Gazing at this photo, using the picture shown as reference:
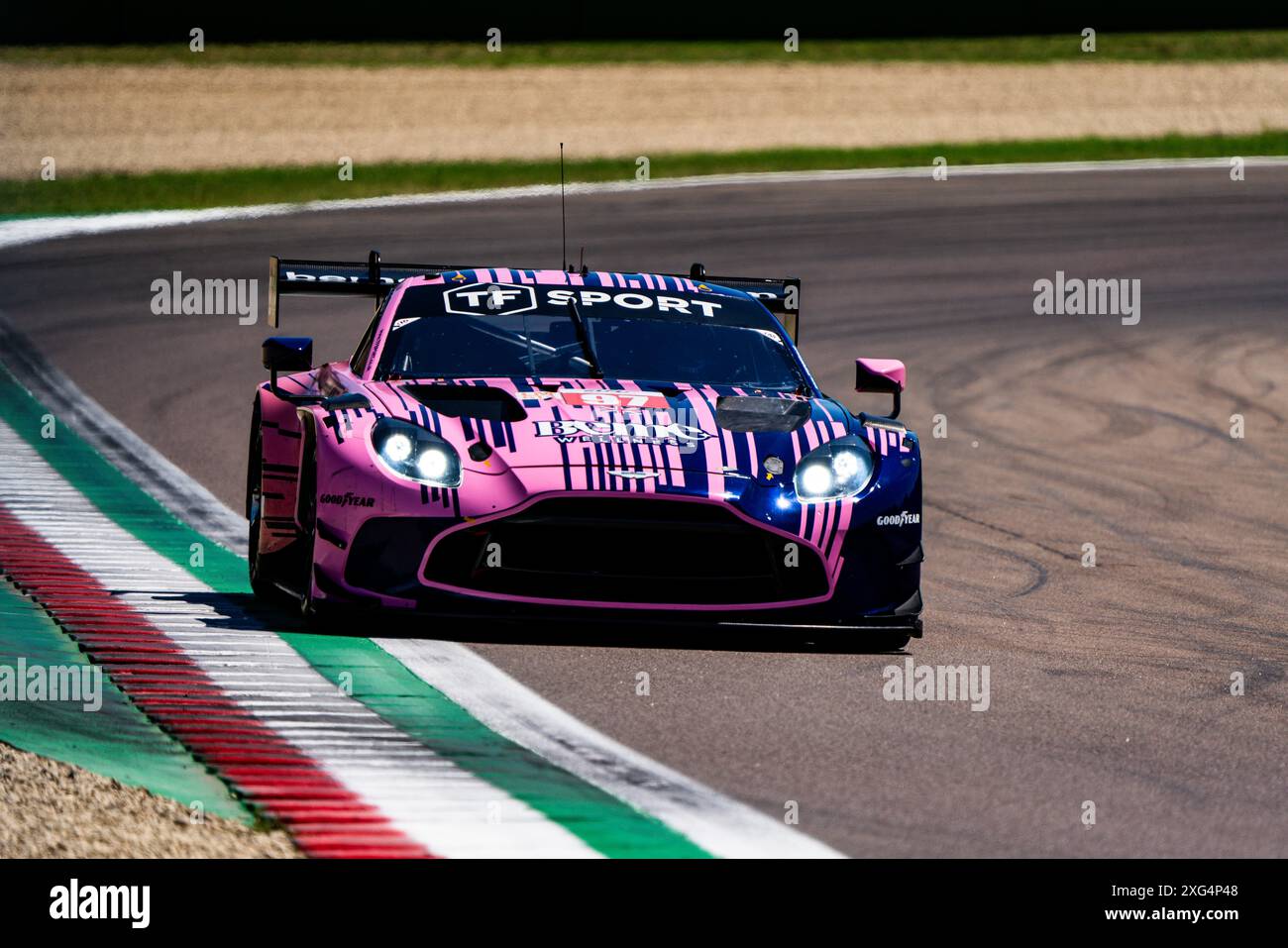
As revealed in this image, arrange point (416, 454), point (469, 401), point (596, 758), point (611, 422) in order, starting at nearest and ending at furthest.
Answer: point (596, 758), point (416, 454), point (611, 422), point (469, 401)

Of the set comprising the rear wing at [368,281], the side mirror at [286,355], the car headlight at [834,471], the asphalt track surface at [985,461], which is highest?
the rear wing at [368,281]

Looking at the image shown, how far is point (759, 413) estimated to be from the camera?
7.51m

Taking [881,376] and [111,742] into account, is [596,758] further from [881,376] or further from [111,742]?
[881,376]

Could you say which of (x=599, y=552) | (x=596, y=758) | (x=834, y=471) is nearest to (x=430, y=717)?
(x=596, y=758)

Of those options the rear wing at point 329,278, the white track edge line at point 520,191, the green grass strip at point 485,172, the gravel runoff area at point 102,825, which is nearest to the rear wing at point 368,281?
the rear wing at point 329,278

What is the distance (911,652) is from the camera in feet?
25.1

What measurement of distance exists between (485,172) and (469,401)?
66.0 feet

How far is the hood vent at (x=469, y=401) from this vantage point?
23.6 ft

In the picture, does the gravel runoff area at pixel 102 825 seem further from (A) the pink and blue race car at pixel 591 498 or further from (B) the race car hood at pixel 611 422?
(B) the race car hood at pixel 611 422

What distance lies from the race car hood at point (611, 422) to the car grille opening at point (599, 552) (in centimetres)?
16

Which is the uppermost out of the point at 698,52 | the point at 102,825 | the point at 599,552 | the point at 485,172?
the point at 698,52

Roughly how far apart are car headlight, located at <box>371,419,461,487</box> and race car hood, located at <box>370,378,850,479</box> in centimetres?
4

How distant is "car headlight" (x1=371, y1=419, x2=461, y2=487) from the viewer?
22.8 feet

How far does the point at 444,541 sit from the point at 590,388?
95 centimetres
